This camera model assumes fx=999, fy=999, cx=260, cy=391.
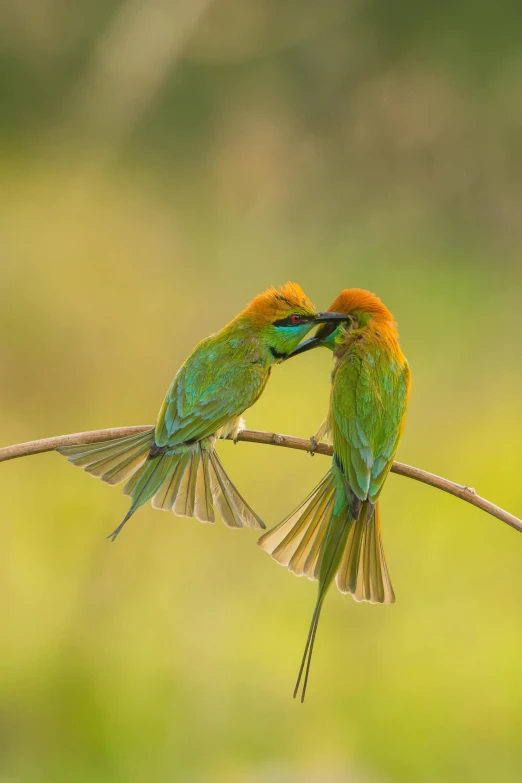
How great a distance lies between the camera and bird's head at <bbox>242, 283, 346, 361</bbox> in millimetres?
2139

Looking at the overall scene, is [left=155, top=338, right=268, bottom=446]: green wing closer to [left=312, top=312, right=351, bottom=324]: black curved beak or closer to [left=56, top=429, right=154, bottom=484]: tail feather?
[left=56, top=429, right=154, bottom=484]: tail feather

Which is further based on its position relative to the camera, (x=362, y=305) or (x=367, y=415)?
(x=362, y=305)

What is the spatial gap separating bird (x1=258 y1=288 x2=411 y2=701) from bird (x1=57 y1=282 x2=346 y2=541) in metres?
0.14

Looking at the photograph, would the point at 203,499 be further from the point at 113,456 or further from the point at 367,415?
the point at 367,415

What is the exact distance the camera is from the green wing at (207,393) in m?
1.97

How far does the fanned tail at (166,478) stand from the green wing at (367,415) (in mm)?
236

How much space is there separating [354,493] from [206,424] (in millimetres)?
323

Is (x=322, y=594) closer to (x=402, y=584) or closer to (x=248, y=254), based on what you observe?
(x=402, y=584)

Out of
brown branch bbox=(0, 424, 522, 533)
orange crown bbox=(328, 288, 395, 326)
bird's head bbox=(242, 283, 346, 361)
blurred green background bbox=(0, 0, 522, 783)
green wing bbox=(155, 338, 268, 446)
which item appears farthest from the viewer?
blurred green background bbox=(0, 0, 522, 783)

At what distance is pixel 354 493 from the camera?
1.94 metres

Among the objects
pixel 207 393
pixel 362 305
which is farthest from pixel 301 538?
pixel 362 305

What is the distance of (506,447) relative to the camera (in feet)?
12.8

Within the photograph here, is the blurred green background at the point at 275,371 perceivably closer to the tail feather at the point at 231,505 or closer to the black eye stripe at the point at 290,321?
the black eye stripe at the point at 290,321

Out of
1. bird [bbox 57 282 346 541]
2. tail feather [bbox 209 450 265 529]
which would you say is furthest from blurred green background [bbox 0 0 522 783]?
tail feather [bbox 209 450 265 529]
